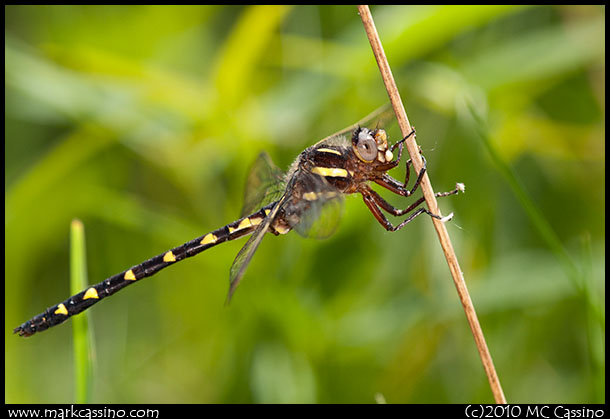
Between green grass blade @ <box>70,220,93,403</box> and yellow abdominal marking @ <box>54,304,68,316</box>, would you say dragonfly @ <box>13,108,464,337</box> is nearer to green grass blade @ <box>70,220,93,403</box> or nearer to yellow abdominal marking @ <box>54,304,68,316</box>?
yellow abdominal marking @ <box>54,304,68,316</box>

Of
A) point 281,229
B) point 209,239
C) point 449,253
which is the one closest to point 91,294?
point 209,239

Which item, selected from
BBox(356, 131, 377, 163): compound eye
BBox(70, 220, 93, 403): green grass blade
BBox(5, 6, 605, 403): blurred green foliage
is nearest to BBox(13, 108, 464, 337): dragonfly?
BBox(356, 131, 377, 163): compound eye

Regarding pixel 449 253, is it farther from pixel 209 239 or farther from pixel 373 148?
pixel 209 239

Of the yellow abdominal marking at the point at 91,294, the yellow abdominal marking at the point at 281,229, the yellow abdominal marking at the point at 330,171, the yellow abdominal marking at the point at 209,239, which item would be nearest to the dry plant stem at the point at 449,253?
the yellow abdominal marking at the point at 330,171

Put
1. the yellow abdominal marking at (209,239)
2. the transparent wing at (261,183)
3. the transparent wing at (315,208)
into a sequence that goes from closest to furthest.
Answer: the transparent wing at (315,208) → the yellow abdominal marking at (209,239) → the transparent wing at (261,183)

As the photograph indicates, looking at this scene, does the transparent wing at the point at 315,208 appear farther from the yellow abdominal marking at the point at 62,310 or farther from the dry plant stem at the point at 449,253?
the yellow abdominal marking at the point at 62,310
